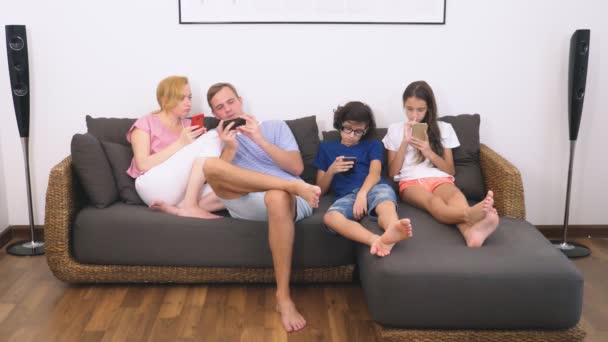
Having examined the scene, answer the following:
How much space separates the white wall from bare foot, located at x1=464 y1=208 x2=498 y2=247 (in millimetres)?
1270

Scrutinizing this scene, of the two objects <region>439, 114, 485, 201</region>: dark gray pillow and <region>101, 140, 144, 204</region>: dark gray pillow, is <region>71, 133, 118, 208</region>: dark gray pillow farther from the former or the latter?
<region>439, 114, 485, 201</region>: dark gray pillow

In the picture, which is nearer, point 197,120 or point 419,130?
point 419,130

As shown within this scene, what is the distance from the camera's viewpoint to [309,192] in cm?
274

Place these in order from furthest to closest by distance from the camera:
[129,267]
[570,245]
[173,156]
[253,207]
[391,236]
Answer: [570,245], [173,156], [129,267], [253,207], [391,236]

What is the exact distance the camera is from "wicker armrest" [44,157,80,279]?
302 centimetres

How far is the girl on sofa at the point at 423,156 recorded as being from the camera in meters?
3.12

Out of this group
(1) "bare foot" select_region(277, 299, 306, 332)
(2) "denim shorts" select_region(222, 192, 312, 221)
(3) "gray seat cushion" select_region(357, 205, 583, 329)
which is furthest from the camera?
(2) "denim shorts" select_region(222, 192, 312, 221)

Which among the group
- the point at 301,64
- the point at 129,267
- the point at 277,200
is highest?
the point at 301,64

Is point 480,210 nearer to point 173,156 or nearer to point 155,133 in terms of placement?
point 173,156

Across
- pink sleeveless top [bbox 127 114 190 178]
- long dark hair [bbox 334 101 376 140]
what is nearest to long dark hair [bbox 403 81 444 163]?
long dark hair [bbox 334 101 376 140]

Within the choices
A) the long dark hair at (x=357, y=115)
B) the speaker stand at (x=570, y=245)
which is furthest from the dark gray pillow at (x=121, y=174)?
the speaker stand at (x=570, y=245)

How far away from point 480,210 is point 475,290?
1.15ft

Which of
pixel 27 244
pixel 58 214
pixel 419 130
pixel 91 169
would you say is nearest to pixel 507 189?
pixel 419 130

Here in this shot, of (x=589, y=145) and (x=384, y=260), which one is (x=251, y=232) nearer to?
(x=384, y=260)
